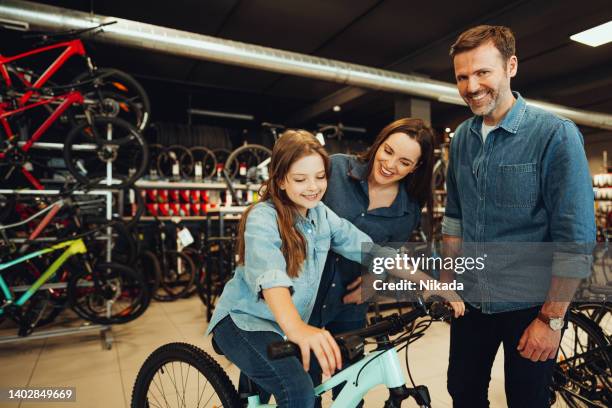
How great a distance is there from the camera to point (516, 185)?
1149 millimetres

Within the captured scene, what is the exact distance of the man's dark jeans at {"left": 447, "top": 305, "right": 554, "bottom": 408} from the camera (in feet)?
3.84

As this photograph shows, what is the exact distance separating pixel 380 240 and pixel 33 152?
523cm

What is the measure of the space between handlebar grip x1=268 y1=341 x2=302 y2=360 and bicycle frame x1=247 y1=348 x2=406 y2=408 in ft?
1.07

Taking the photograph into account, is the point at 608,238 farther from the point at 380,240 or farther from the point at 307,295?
the point at 307,295

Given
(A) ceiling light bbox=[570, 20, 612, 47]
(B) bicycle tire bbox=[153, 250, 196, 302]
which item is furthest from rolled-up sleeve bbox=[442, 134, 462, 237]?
(A) ceiling light bbox=[570, 20, 612, 47]

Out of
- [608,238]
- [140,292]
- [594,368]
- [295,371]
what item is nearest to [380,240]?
[295,371]

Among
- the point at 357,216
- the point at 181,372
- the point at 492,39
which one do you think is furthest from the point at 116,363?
the point at 492,39

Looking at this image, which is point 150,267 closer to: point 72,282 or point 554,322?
point 72,282

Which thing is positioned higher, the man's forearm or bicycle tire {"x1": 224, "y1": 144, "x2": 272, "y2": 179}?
bicycle tire {"x1": 224, "y1": 144, "x2": 272, "y2": 179}

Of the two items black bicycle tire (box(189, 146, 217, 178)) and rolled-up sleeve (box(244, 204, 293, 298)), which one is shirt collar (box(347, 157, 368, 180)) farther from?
black bicycle tire (box(189, 146, 217, 178))

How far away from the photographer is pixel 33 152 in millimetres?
5004

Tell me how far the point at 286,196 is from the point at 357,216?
0.41 metres

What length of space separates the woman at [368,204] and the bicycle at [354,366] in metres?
0.35

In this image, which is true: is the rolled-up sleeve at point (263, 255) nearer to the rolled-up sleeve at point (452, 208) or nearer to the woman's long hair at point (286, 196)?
the woman's long hair at point (286, 196)
